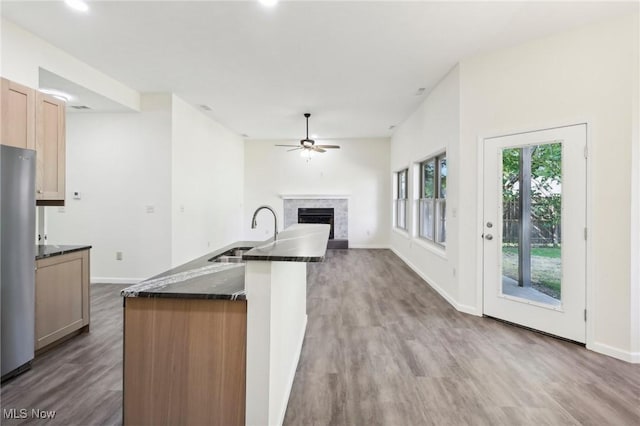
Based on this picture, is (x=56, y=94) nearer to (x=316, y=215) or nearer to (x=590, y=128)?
(x=316, y=215)

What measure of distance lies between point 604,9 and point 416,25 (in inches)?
59.5

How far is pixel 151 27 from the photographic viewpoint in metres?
2.89

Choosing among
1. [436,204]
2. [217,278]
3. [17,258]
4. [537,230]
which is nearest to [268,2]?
[217,278]

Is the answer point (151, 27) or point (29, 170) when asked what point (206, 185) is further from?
point (29, 170)

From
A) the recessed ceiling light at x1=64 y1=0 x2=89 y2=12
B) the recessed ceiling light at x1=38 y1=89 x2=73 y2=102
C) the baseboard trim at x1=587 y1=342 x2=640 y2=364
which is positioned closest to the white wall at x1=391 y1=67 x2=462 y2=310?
the baseboard trim at x1=587 y1=342 x2=640 y2=364

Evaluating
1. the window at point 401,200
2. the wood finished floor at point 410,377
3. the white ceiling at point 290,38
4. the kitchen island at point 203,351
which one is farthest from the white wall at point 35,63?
the window at point 401,200

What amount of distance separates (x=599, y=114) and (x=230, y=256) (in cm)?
342

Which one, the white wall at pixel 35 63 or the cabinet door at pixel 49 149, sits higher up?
the white wall at pixel 35 63

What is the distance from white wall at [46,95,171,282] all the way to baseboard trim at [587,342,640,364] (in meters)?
5.16

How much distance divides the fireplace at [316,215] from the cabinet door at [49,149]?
5.88 m

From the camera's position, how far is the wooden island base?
1.49 metres

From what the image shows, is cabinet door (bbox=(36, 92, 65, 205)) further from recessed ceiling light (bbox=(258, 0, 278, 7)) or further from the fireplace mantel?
the fireplace mantel

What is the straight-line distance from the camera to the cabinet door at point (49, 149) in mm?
2578

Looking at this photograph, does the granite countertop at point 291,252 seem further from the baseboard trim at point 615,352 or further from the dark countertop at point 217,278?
the baseboard trim at point 615,352
